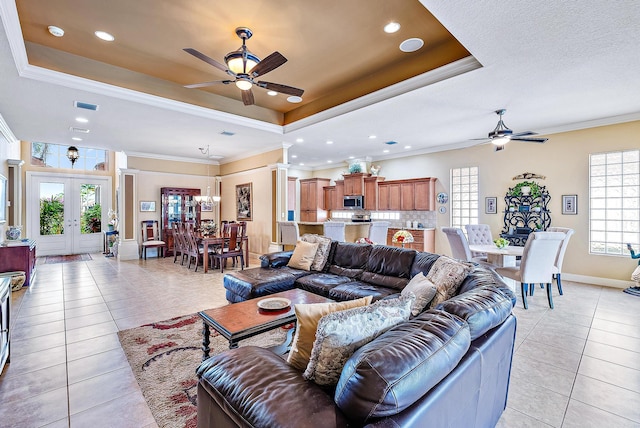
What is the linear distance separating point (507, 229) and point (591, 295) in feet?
6.53

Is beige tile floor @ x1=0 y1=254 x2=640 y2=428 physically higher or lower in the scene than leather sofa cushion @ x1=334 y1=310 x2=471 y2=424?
lower

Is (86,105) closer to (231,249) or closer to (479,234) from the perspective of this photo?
(231,249)

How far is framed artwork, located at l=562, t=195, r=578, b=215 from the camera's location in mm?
5574

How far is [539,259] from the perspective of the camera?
3.93 m

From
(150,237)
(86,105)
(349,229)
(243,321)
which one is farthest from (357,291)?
(150,237)

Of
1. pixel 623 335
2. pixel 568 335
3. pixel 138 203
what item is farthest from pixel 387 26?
pixel 138 203

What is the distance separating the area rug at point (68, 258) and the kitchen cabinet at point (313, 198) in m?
6.35

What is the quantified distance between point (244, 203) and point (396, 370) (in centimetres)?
783

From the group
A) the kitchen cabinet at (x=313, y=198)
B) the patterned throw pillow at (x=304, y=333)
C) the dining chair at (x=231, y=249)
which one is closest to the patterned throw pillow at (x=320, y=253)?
the dining chair at (x=231, y=249)

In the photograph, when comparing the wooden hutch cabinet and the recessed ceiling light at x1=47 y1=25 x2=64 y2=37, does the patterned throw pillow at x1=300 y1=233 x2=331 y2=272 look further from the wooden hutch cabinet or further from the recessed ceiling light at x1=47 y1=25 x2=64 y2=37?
the wooden hutch cabinet

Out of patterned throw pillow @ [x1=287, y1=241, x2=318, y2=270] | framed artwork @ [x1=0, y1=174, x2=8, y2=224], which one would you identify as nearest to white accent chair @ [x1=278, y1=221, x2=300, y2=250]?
patterned throw pillow @ [x1=287, y1=241, x2=318, y2=270]

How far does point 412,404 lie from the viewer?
97cm

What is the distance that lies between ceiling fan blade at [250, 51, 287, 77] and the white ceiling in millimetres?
1322

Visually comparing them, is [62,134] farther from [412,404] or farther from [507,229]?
[507,229]
